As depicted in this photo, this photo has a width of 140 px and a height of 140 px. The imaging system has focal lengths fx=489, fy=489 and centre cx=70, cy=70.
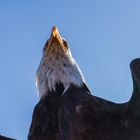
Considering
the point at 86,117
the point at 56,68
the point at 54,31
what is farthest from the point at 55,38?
the point at 86,117

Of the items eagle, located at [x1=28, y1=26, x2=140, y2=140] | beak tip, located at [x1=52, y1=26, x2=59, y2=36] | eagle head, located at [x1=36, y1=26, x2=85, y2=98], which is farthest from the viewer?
beak tip, located at [x1=52, y1=26, x2=59, y2=36]

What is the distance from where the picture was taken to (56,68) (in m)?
7.76

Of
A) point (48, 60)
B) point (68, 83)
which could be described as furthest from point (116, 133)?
point (48, 60)

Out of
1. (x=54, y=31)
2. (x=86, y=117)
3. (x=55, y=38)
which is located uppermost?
(x=54, y=31)

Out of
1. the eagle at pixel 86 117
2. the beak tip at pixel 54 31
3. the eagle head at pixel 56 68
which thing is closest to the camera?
the eagle at pixel 86 117

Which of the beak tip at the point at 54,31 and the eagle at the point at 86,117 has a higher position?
the beak tip at the point at 54,31

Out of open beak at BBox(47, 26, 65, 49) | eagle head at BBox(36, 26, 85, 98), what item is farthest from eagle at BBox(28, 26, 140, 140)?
open beak at BBox(47, 26, 65, 49)

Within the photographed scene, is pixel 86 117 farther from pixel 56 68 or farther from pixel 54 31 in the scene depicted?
pixel 54 31

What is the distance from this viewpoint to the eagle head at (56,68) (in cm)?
748

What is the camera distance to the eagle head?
7.48 m

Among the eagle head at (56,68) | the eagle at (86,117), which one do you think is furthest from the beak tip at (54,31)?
the eagle at (86,117)

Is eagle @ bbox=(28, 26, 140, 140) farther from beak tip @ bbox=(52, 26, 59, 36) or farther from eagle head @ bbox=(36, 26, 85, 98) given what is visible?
beak tip @ bbox=(52, 26, 59, 36)

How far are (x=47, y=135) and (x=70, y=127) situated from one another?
1.04ft

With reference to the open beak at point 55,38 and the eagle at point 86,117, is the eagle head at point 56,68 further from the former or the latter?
the eagle at point 86,117
